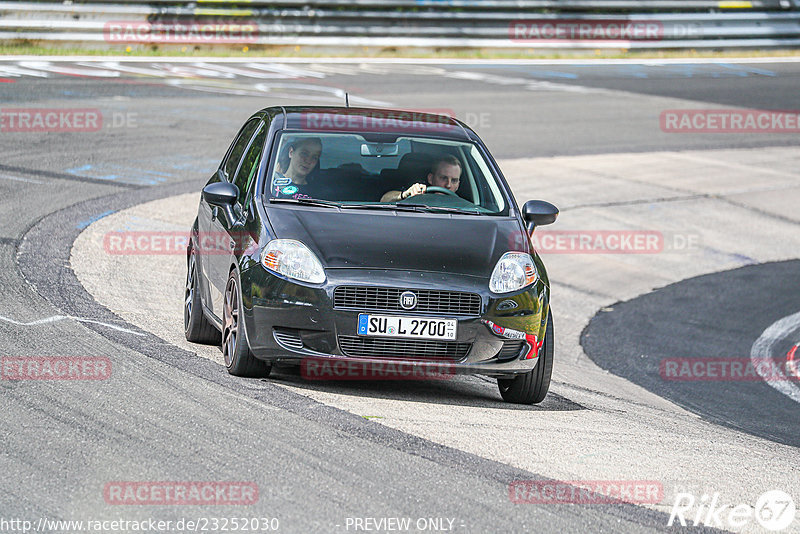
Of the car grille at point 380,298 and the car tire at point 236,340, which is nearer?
the car grille at point 380,298

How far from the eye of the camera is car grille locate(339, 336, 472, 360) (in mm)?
6680

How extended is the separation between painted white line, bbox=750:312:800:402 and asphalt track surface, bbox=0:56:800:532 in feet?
0.53

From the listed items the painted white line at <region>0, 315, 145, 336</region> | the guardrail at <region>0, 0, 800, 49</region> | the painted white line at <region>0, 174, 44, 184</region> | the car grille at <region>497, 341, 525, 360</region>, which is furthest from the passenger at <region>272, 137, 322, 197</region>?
the guardrail at <region>0, 0, 800, 49</region>

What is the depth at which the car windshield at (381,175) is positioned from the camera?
756cm

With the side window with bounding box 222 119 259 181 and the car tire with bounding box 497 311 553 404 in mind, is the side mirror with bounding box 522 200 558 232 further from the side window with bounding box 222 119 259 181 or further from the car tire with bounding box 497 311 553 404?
the side window with bounding box 222 119 259 181

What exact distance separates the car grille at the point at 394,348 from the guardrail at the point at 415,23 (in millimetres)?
19639

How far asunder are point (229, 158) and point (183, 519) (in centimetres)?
444

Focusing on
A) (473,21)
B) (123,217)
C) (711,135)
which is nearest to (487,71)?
(473,21)

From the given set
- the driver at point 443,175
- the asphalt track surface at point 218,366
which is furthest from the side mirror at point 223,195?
the driver at point 443,175

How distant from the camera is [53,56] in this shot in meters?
24.3

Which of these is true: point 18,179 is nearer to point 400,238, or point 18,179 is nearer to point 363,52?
point 400,238

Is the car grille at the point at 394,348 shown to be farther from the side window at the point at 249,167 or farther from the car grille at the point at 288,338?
the side window at the point at 249,167

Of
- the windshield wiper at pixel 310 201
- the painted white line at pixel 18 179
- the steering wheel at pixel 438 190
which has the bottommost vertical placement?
the painted white line at pixel 18 179

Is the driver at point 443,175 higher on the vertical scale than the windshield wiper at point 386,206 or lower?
higher
